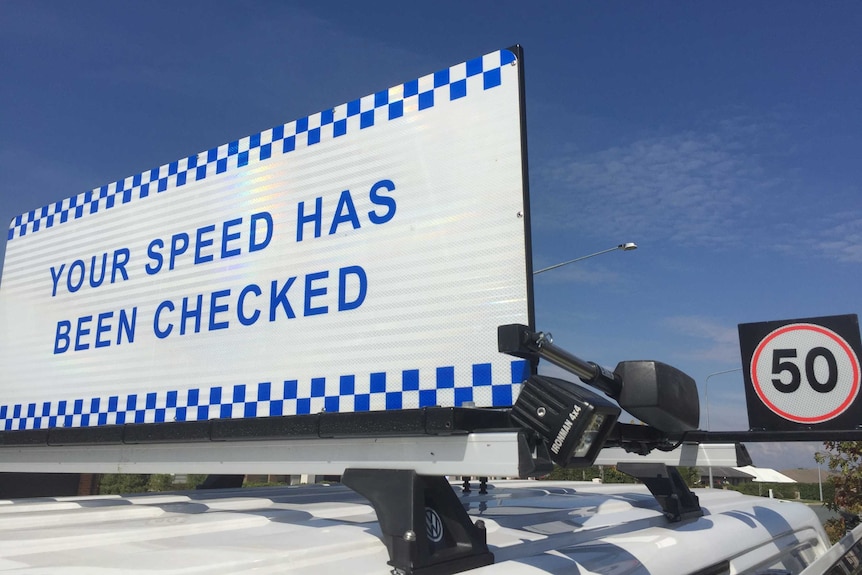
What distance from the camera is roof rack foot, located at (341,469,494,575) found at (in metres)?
1.63

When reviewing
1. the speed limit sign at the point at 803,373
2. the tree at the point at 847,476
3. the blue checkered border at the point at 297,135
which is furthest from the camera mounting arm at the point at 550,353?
the tree at the point at 847,476

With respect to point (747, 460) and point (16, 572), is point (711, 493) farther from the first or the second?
point (16, 572)

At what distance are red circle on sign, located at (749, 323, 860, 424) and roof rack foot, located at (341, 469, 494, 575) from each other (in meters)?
1.18

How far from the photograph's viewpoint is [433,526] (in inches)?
71.9

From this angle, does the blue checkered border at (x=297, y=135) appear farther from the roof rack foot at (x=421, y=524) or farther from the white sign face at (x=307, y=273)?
the roof rack foot at (x=421, y=524)

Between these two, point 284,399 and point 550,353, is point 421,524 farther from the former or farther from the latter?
point 284,399

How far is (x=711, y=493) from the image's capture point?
3.60 meters

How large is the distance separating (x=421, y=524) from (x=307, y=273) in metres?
1.23

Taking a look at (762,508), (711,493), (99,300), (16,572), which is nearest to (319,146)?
(99,300)

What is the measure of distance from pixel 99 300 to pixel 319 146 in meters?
1.51

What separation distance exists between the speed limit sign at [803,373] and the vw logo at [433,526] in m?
1.18

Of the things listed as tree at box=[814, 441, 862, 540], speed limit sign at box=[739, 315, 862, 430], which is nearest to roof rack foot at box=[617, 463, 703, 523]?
speed limit sign at box=[739, 315, 862, 430]

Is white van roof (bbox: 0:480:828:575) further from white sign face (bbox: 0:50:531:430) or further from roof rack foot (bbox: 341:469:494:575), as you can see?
white sign face (bbox: 0:50:531:430)

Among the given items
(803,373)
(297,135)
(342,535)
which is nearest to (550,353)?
(342,535)
